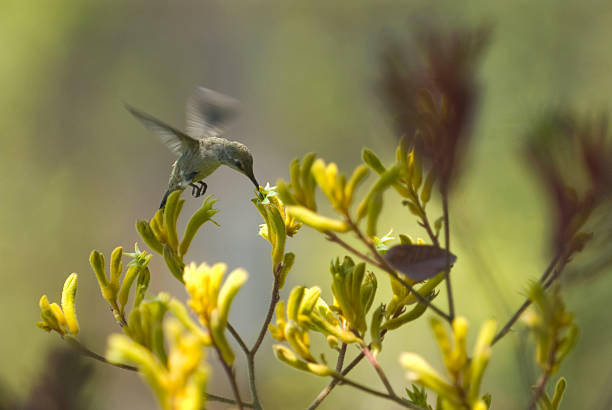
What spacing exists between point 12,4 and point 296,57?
12.3ft

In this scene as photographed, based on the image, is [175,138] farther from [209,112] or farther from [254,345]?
[254,345]

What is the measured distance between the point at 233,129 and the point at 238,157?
6974mm

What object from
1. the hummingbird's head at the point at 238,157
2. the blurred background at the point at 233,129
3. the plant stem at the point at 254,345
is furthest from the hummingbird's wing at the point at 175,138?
the blurred background at the point at 233,129

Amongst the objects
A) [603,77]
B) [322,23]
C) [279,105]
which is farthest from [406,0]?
[603,77]

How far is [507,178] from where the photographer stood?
4945 mm

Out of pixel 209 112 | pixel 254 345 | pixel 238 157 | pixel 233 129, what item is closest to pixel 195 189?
pixel 238 157

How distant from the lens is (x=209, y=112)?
159cm

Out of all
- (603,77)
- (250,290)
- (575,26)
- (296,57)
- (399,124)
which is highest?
(296,57)

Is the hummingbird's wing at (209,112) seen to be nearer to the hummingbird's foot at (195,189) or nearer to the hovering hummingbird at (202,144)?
the hovering hummingbird at (202,144)

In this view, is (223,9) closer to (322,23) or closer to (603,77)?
(322,23)

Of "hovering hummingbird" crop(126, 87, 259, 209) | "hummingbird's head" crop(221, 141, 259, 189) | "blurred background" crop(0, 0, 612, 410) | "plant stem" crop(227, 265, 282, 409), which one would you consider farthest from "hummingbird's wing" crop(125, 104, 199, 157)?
"blurred background" crop(0, 0, 612, 410)

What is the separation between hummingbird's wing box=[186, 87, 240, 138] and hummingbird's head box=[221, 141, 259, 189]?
10.1 inches

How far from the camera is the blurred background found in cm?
508

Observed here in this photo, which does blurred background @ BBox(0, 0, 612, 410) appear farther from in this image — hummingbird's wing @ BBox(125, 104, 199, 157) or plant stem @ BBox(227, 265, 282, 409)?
plant stem @ BBox(227, 265, 282, 409)
